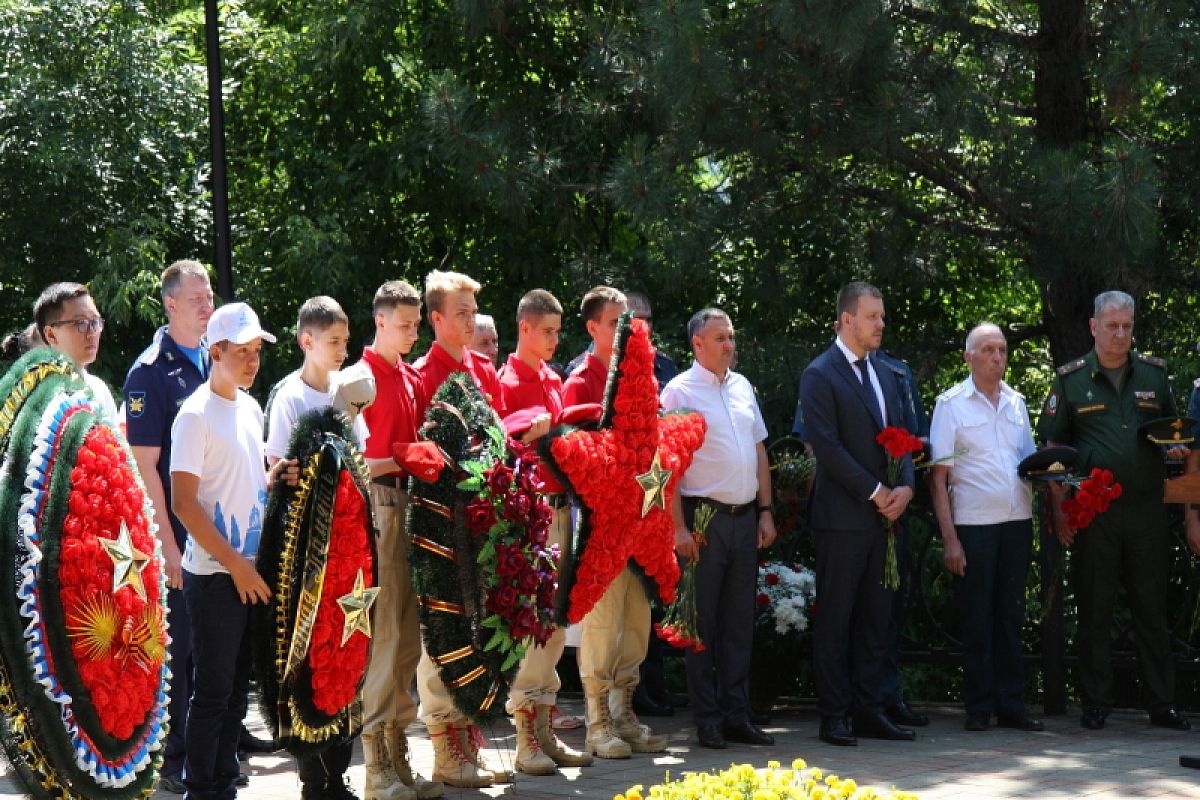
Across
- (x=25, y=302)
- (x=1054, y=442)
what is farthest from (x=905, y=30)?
(x=25, y=302)

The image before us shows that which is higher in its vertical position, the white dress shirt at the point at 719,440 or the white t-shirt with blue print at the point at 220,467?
the white dress shirt at the point at 719,440

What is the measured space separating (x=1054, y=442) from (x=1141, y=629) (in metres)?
1.13

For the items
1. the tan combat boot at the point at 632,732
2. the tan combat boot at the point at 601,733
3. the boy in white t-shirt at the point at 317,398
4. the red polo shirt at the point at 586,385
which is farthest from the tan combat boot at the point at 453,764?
the red polo shirt at the point at 586,385

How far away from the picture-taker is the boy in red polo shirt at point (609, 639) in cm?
755

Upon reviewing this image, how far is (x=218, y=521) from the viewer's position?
5.72m

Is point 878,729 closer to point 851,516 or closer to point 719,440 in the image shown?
point 851,516

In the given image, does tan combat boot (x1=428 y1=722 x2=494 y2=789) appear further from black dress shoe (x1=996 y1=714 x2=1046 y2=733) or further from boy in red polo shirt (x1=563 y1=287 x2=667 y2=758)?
black dress shoe (x1=996 y1=714 x2=1046 y2=733)

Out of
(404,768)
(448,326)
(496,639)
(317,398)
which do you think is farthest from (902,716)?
(317,398)

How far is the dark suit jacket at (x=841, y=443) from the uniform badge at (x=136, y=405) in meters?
3.41

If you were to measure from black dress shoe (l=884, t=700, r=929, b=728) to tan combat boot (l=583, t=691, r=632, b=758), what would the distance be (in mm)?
1743

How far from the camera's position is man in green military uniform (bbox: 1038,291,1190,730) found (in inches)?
328

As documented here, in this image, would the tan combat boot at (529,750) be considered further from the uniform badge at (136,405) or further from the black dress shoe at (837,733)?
the uniform badge at (136,405)

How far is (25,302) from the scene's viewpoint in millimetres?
12992

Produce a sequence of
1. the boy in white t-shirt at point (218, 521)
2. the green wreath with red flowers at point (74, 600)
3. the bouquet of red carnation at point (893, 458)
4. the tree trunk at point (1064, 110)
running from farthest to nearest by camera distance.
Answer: the tree trunk at point (1064, 110) → the bouquet of red carnation at point (893, 458) → the boy in white t-shirt at point (218, 521) → the green wreath with red flowers at point (74, 600)
